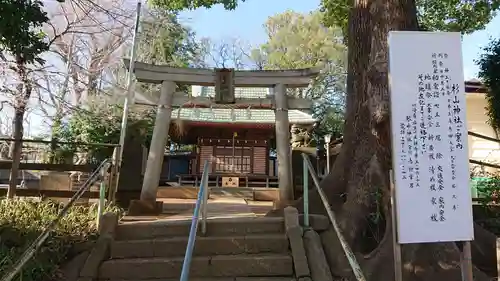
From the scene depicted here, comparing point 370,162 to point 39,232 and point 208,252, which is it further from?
point 39,232

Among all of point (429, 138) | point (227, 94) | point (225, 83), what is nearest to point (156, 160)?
point (227, 94)

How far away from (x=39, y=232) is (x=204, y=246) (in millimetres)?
2234

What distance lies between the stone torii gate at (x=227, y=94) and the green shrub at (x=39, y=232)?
1912mm

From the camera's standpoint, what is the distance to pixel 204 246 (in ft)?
17.3

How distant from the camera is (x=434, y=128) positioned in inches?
149

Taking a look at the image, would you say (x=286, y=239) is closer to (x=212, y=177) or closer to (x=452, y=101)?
(x=452, y=101)

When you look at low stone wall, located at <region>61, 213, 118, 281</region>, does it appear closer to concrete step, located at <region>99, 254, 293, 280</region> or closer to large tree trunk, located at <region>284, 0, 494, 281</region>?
concrete step, located at <region>99, 254, 293, 280</region>

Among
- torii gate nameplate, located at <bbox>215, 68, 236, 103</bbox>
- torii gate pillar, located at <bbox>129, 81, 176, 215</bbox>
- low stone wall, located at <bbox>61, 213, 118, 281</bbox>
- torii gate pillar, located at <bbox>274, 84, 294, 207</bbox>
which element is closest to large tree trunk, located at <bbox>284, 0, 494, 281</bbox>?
torii gate pillar, located at <bbox>274, 84, 294, 207</bbox>

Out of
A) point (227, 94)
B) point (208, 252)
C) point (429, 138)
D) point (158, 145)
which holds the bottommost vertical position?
point (208, 252)

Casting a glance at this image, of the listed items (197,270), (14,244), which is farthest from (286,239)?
(14,244)

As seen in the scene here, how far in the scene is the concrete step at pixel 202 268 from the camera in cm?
489

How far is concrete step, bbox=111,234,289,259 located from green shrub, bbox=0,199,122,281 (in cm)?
58

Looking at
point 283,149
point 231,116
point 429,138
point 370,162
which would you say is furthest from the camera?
point 231,116

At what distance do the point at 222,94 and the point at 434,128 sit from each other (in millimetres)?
5340
